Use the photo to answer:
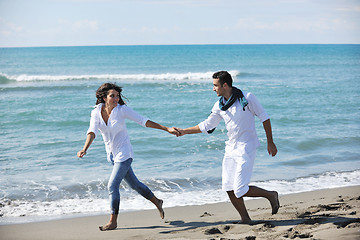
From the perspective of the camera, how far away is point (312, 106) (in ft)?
59.0

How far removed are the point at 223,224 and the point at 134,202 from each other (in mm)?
2115

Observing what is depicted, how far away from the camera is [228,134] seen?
5.16 meters

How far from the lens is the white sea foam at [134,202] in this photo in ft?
21.5

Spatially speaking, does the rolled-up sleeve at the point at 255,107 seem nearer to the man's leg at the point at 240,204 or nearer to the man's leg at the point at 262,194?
the man's leg at the point at 262,194

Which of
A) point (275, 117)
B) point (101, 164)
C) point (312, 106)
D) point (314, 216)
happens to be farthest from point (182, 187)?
point (312, 106)

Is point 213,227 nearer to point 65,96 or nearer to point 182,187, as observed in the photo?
point 182,187

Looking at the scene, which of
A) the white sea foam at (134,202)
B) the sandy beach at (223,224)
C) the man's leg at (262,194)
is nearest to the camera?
the sandy beach at (223,224)

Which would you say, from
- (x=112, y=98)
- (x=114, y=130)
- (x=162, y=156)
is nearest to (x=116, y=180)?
(x=114, y=130)

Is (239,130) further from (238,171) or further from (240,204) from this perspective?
(240,204)

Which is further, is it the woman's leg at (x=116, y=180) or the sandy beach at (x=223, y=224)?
the woman's leg at (x=116, y=180)

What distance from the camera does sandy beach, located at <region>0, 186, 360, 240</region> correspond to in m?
4.71

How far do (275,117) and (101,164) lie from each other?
7884mm

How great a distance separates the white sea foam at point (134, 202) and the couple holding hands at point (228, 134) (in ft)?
4.55

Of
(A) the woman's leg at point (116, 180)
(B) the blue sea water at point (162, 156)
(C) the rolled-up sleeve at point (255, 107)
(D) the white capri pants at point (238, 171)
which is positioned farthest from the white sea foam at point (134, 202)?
(C) the rolled-up sleeve at point (255, 107)
